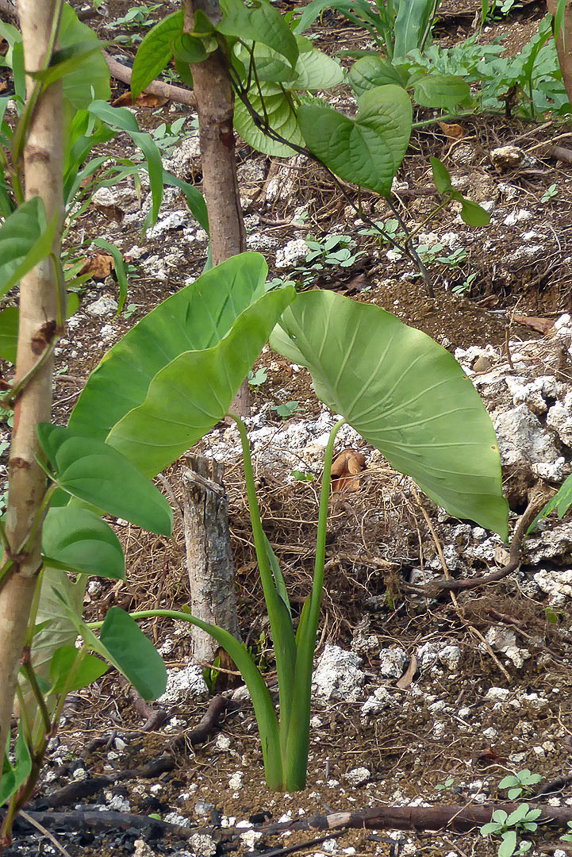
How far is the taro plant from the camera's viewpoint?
91 cm

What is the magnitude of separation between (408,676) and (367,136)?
99 cm

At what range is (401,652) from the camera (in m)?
1.29

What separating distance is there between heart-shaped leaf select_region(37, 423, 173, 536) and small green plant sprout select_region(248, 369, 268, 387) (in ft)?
4.59

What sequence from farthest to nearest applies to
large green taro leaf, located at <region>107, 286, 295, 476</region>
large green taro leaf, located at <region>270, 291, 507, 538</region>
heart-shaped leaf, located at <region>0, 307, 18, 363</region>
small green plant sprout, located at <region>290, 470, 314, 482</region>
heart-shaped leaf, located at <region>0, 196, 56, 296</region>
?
1. small green plant sprout, located at <region>290, 470, 314, 482</region>
2. large green taro leaf, located at <region>270, 291, 507, 538</region>
3. large green taro leaf, located at <region>107, 286, 295, 476</region>
4. heart-shaped leaf, located at <region>0, 307, 18, 363</region>
5. heart-shaped leaf, located at <region>0, 196, 56, 296</region>

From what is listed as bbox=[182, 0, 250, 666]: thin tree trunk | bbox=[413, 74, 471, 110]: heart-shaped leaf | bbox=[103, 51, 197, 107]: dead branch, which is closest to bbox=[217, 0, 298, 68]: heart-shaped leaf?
bbox=[182, 0, 250, 666]: thin tree trunk

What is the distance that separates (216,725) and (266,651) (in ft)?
0.57

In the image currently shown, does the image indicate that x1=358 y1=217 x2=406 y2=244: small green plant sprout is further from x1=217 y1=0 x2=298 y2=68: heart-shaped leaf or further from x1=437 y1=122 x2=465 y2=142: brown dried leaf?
x1=217 y1=0 x2=298 y2=68: heart-shaped leaf

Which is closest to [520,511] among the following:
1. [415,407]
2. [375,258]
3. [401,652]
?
[401,652]

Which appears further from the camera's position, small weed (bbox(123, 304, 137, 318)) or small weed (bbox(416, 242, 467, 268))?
small weed (bbox(123, 304, 137, 318))

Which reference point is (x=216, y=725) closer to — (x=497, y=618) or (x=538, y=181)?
(x=497, y=618)

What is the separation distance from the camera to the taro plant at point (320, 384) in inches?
35.8

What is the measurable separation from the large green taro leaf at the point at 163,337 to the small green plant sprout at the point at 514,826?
0.66 meters

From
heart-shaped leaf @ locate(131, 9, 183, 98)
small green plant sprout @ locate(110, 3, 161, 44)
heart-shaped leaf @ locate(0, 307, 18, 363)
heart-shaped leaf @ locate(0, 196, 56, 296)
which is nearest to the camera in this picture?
heart-shaped leaf @ locate(0, 196, 56, 296)

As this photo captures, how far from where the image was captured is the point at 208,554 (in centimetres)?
127
